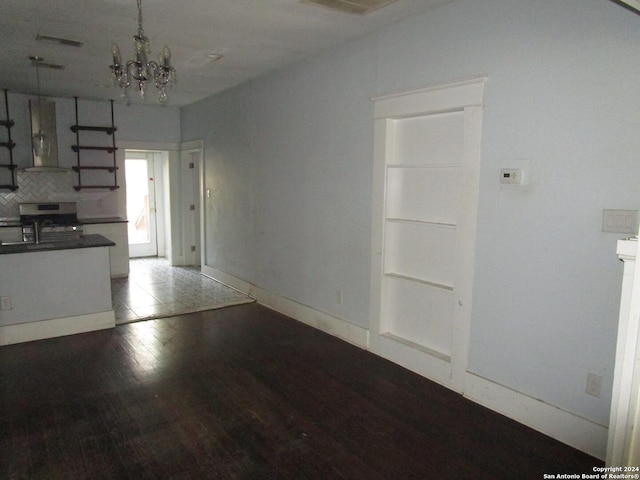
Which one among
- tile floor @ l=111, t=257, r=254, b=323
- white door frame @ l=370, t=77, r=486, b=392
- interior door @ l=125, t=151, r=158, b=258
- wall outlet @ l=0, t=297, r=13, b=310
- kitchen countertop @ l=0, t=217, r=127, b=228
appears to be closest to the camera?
white door frame @ l=370, t=77, r=486, b=392

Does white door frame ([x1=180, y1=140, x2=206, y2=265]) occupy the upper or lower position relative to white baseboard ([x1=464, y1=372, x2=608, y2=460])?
upper

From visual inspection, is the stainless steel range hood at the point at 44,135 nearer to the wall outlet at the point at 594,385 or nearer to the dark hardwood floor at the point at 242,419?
the dark hardwood floor at the point at 242,419

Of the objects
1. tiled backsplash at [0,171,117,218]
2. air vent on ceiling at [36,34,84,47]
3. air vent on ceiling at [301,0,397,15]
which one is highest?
air vent on ceiling at [301,0,397,15]

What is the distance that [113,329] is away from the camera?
4664 millimetres

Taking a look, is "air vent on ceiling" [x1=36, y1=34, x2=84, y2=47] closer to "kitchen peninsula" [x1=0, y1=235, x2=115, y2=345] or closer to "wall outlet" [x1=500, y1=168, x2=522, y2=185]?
"kitchen peninsula" [x1=0, y1=235, x2=115, y2=345]

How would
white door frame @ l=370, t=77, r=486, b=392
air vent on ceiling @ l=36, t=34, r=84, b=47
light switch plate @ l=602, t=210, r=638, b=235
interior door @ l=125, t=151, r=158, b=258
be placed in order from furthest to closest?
interior door @ l=125, t=151, r=158, b=258 < air vent on ceiling @ l=36, t=34, r=84, b=47 < white door frame @ l=370, t=77, r=486, b=392 < light switch plate @ l=602, t=210, r=638, b=235

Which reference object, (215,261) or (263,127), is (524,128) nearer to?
(263,127)

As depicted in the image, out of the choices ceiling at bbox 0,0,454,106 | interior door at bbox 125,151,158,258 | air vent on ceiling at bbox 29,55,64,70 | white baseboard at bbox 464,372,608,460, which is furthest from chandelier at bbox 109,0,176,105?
interior door at bbox 125,151,158,258

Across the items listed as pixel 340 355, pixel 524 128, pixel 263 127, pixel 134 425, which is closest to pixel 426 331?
pixel 340 355

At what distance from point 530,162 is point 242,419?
2470 millimetres

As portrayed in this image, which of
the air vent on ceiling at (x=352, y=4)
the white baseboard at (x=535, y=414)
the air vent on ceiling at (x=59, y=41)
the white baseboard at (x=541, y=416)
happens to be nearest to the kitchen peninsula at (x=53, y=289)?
the air vent on ceiling at (x=59, y=41)

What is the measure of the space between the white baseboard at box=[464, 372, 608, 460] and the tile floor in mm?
3320

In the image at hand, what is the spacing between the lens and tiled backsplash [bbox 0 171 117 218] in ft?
21.6

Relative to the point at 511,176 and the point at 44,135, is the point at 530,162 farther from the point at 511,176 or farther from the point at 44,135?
the point at 44,135
